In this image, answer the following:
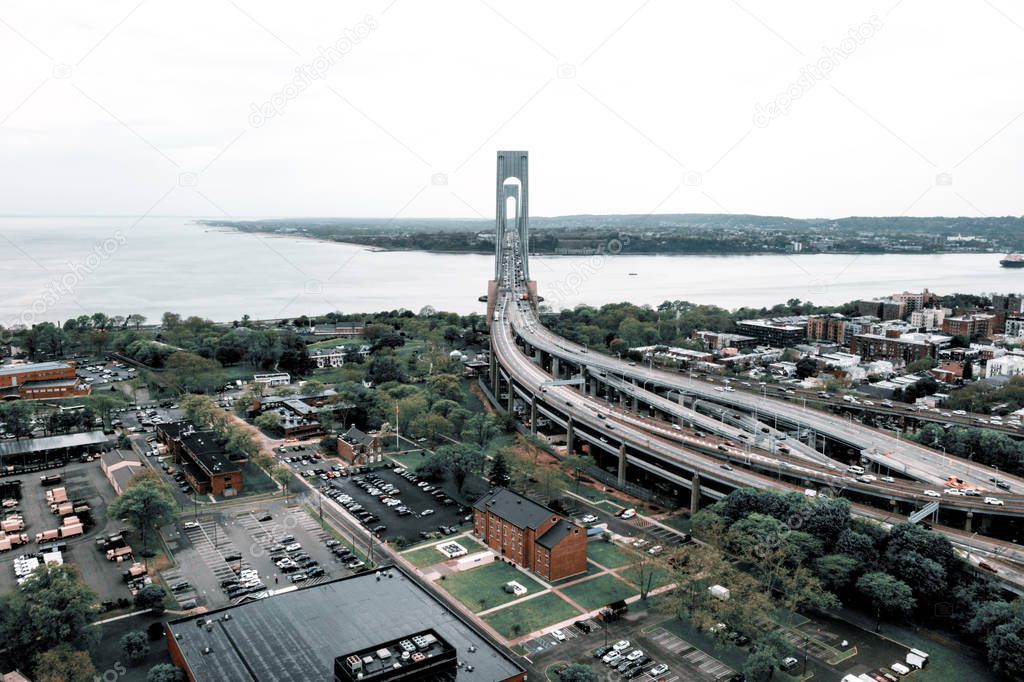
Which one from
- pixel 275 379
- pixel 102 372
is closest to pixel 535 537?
pixel 275 379

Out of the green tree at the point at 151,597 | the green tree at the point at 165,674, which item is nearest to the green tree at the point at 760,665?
the green tree at the point at 165,674

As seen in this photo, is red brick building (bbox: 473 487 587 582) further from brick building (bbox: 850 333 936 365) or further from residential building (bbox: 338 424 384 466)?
brick building (bbox: 850 333 936 365)

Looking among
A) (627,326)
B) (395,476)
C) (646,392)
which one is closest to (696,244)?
(627,326)

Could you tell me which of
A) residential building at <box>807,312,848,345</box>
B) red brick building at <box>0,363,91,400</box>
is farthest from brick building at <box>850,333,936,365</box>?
red brick building at <box>0,363,91,400</box>

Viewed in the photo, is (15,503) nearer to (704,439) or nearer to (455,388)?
(455,388)

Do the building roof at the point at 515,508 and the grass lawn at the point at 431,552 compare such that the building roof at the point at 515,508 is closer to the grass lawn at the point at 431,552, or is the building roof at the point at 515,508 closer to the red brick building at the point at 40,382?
the grass lawn at the point at 431,552

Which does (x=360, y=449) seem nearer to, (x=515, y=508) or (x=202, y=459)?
(x=202, y=459)
